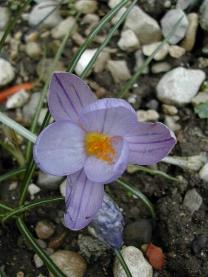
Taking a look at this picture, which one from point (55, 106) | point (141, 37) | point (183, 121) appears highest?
point (55, 106)

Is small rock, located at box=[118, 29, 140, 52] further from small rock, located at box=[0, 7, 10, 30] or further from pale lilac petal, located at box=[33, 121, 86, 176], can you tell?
pale lilac petal, located at box=[33, 121, 86, 176]

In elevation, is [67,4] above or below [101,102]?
below

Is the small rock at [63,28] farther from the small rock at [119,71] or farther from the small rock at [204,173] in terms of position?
the small rock at [204,173]

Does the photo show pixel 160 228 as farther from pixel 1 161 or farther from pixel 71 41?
pixel 71 41

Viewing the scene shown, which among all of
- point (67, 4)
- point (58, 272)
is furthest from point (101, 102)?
point (67, 4)

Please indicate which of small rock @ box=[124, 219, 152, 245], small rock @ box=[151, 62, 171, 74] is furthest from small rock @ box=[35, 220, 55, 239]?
small rock @ box=[151, 62, 171, 74]

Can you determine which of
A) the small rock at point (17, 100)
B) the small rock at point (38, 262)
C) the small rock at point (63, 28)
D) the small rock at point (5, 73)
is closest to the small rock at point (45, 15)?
the small rock at point (63, 28)

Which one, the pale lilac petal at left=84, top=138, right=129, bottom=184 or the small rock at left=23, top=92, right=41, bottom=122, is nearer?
the pale lilac petal at left=84, top=138, right=129, bottom=184
